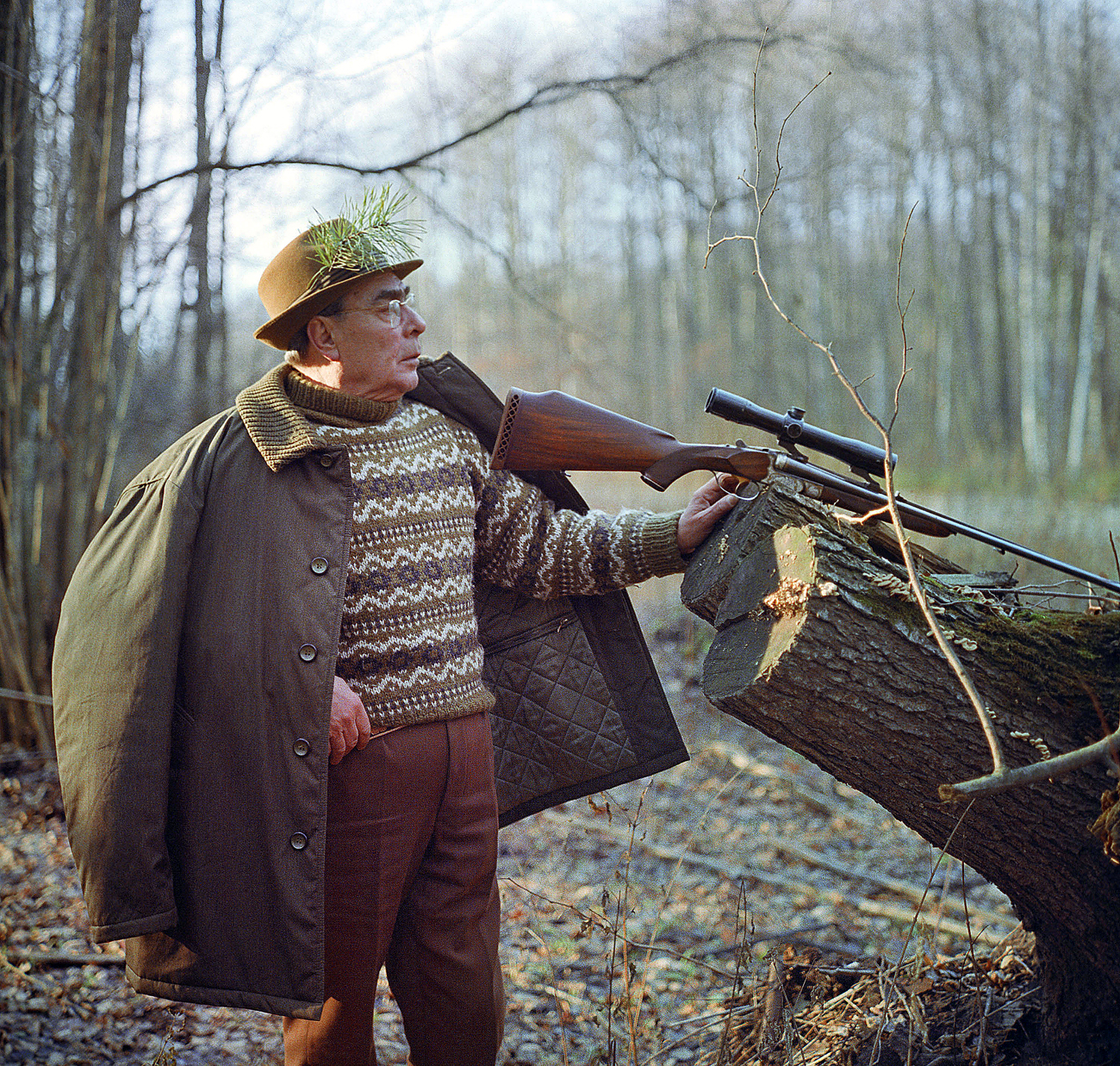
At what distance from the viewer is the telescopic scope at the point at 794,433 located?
2438 millimetres

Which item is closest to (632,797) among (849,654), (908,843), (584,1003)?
(908,843)

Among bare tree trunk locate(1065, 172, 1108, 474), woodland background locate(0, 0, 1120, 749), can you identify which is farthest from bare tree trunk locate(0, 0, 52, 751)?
bare tree trunk locate(1065, 172, 1108, 474)

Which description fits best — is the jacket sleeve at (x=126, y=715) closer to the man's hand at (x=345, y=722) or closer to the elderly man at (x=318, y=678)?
the elderly man at (x=318, y=678)

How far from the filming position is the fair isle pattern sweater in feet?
7.79

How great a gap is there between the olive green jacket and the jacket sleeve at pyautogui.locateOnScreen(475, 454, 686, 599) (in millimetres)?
542

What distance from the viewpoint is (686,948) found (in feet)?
12.6

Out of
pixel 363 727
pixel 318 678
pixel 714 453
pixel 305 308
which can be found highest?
pixel 305 308

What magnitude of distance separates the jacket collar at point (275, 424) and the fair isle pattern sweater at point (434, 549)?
5 cm

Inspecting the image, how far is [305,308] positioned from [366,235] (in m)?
0.27

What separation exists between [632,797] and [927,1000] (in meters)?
2.92

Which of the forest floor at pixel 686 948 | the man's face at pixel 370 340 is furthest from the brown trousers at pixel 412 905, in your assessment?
the man's face at pixel 370 340

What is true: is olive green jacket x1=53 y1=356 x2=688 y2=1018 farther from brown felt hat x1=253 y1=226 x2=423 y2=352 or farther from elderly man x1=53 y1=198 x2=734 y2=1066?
brown felt hat x1=253 y1=226 x2=423 y2=352

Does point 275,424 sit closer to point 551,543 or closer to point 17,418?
point 551,543

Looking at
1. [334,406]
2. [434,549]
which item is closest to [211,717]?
[434,549]
